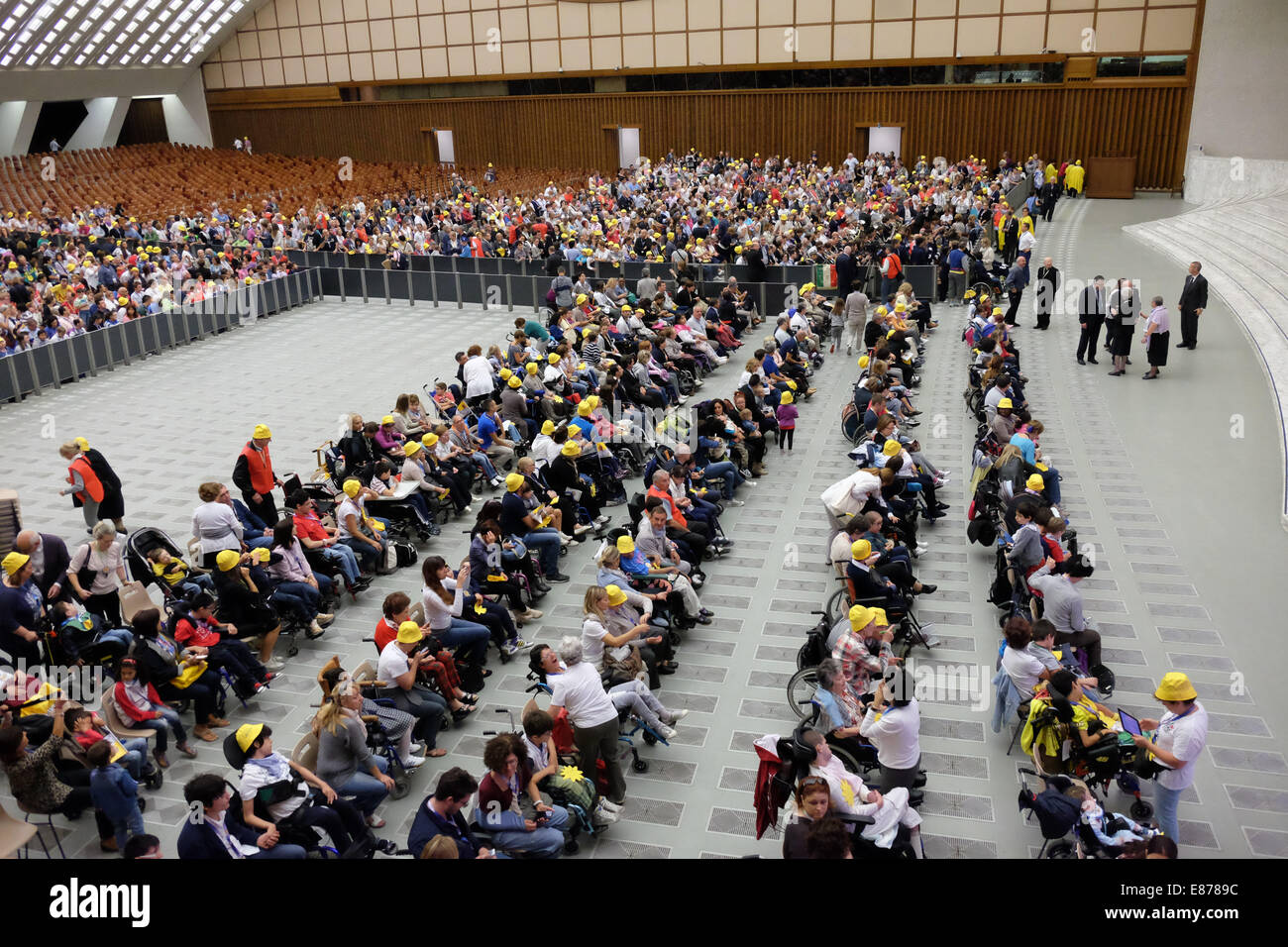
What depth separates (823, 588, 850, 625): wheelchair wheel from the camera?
315 inches

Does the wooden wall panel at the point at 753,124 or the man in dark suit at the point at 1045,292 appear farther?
the wooden wall panel at the point at 753,124

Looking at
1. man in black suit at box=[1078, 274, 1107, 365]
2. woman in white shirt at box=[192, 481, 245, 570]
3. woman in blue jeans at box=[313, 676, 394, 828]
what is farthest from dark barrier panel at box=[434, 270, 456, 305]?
woman in blue jeans at box=[313, 676, 394, 828]

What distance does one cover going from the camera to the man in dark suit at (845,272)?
20.2m

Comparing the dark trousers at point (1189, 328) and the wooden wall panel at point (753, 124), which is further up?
the wooden wall panel at point (753, 124)

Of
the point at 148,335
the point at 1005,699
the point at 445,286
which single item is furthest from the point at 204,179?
the point at 1005,699

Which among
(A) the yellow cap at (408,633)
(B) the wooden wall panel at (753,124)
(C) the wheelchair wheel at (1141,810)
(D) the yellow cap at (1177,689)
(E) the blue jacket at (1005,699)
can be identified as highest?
(B) the wooden wall panel at (753,124)

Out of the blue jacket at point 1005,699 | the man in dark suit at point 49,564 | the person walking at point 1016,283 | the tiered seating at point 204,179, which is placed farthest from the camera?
the tiered seating at point 204,179

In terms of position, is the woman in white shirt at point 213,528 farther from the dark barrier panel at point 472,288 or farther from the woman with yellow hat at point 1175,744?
the dark barrier panel at point 472,288

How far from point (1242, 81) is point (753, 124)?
1656cm

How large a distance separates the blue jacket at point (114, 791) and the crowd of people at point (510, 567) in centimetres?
1

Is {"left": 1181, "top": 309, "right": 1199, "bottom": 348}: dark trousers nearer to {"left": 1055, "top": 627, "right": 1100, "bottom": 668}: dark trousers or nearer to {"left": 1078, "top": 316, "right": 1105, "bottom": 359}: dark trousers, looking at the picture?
{"left": 1078, "top": 316, "right": 1105, "bottom": 359}: dark trousers

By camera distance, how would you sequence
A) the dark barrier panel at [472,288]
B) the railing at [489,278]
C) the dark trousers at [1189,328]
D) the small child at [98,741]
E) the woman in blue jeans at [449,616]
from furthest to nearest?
the dark barrier panel at [472,288], the railing at [489,278], the dark trousers at [1189,328], the woman in blue jeans at [449,616], the small child at [98,741]

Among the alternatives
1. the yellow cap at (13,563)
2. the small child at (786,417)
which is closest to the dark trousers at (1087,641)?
the small child at (786,417)
